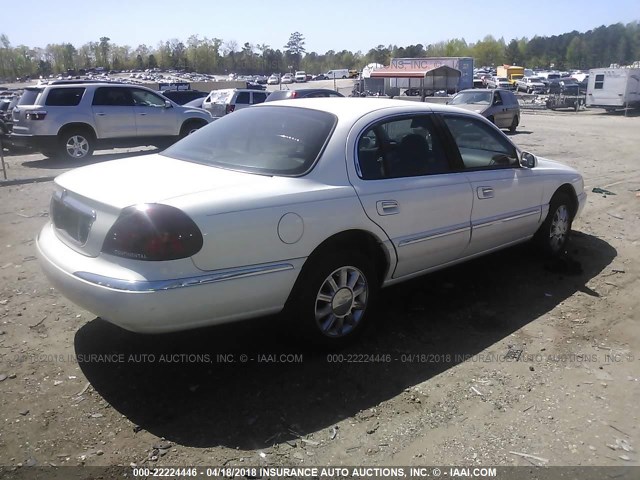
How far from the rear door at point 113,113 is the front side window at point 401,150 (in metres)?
10.7

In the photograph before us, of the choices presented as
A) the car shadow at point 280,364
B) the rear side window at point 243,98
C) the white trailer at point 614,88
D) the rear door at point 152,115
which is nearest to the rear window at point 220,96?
the rear side window at point 243,98

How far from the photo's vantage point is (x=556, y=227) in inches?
223

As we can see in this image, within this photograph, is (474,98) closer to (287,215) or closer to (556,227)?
(556,227)

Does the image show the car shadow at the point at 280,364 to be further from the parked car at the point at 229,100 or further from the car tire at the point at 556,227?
the parked car at the point at 229,100

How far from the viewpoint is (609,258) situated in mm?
5930

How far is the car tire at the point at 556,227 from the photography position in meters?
5.49

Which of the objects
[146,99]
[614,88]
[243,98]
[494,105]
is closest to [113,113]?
[146,99]

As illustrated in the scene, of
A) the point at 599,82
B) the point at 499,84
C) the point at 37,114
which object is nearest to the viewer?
the point at 37,114

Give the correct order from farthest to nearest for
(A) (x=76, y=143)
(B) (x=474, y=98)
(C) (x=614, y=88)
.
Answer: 1. (C) (x=614, y=88)
2. (B) (x=474, y=98)
3. (A) (x=76, y=143)

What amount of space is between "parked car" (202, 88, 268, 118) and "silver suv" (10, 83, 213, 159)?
16.8 feet

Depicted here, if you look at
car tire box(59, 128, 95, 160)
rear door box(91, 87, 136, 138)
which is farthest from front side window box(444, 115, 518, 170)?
car tire box(59, 128, 95, 160)

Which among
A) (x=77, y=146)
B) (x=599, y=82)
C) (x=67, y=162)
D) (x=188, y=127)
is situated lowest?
(x=67, y=162)

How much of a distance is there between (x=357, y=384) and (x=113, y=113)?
38.4ft

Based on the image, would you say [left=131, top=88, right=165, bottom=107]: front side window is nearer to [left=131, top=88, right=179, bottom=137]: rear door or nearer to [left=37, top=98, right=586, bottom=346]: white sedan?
[left=131, top=88, right=179, bottom=137]: rear door
